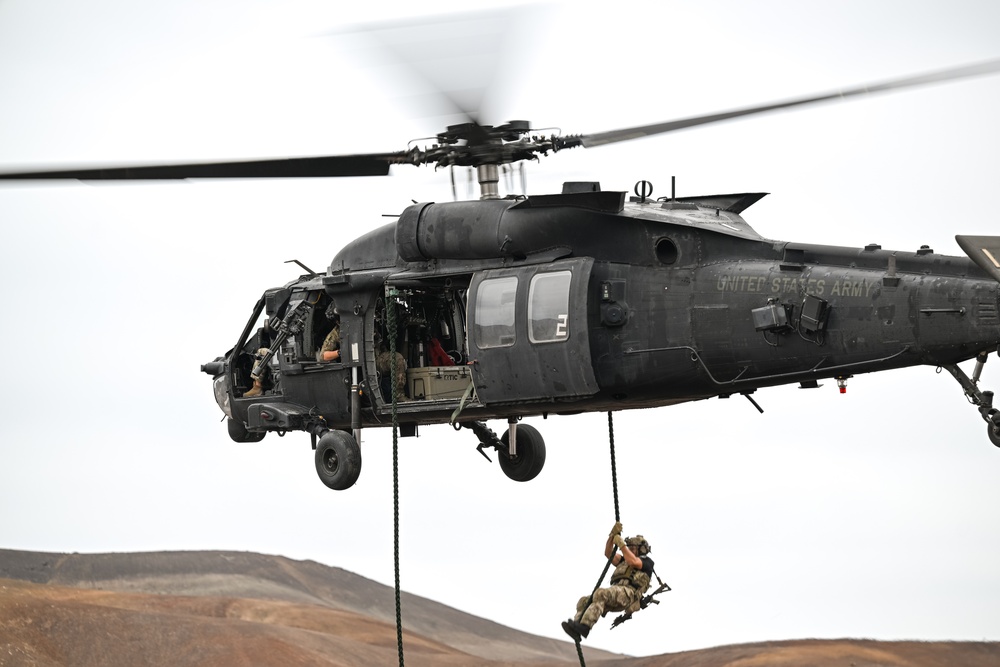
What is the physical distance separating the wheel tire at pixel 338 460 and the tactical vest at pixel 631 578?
344cm

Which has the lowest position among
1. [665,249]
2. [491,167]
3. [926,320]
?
[926,320]

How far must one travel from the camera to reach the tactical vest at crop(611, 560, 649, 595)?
1697 cm

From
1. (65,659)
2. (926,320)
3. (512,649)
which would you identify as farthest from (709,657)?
(926,320)

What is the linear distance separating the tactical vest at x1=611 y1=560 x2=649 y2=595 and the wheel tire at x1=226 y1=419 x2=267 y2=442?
550 centimetres

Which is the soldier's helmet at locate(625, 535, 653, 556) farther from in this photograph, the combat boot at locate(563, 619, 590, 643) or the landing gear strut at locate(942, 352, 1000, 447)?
the landing gear strut at locate(942, 352, 1000, 447)

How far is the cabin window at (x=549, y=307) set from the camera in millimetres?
15945

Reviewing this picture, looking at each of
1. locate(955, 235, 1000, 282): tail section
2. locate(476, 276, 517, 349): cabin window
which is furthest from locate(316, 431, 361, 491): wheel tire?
locate(955, 235, 1000, 282): tail section

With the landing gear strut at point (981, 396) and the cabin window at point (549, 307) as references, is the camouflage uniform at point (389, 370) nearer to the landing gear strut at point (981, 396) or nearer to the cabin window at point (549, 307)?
the cabin window at point (549, 307)

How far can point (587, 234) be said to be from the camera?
16.3 metres

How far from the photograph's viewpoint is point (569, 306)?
1590 centimetres

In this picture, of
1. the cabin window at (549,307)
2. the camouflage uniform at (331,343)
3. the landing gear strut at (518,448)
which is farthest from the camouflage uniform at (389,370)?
the cabin window at (549,307)

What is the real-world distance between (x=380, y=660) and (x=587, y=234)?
18.4 metres

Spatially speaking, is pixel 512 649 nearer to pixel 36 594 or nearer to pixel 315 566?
pixel 315 566

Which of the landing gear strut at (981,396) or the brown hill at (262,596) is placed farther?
the brown hill at (262,596)
